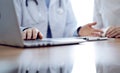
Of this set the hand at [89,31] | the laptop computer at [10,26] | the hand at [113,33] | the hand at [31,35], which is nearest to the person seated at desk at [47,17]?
the hand at [89,31]

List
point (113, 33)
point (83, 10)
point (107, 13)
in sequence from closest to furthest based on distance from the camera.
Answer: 1. point (113, 33)
2. point (107, 13)
3. point (83, 10)

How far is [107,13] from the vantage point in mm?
1954

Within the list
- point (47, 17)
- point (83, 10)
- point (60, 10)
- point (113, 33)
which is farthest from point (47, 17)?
point (83, 10)

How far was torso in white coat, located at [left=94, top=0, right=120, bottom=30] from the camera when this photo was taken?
1888mm

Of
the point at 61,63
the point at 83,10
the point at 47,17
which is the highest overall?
the point at 83,10

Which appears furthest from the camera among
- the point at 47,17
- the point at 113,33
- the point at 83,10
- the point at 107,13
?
the point at 83,10

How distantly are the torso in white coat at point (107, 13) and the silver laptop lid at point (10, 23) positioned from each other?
1.35m

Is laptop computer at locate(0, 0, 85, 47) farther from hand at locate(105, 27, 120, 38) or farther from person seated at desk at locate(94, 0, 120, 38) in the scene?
person seated at desk at locate(94, 0, 120, 38)

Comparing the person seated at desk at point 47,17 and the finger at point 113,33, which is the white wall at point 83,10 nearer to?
the person seated at desk at point 47,17

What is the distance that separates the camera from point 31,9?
1527 mm

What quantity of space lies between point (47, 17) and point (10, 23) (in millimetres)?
951

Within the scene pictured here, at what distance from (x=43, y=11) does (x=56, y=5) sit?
144 mm

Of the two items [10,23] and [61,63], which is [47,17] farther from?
[61,63]

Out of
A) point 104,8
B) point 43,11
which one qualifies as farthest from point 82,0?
point 43,11
